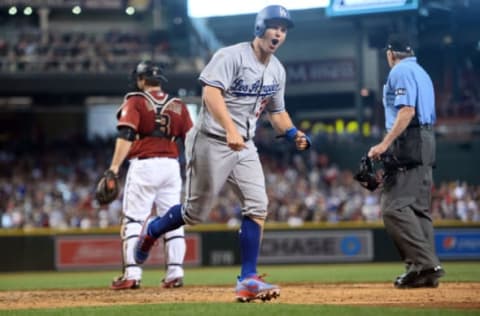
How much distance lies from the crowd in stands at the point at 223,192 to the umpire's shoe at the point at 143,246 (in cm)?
997

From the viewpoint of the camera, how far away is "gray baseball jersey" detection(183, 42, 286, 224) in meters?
6.91

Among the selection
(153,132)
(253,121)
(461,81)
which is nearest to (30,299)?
(153,132)

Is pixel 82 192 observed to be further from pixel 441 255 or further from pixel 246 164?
pixel 246 164

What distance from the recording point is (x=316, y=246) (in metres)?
18.4

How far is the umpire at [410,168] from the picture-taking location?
26.6 feet

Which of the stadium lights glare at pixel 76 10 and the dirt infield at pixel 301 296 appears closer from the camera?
the dirt infield at pixel 301 296

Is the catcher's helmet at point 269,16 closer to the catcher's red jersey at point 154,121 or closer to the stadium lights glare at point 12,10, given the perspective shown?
the catcher's red jersey at point 154,121

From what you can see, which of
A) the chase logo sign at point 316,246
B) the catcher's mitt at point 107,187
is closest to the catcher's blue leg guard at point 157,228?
the catcher's mitt at point 107,187

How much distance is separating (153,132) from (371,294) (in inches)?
111

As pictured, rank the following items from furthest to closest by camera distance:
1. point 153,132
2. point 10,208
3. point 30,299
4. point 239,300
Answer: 1. point 10,208
2. point 153,132
3. point 30,299
4. point 239,300

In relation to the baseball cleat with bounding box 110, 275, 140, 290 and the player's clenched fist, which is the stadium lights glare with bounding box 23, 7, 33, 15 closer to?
the baseball cleat with bounding box 110, 275, 140, 290

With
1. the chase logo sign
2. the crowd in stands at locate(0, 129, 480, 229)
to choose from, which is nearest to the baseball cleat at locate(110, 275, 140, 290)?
the chase logo sign

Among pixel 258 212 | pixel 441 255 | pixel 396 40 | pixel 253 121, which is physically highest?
pixel 396 40

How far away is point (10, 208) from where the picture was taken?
2061cm
